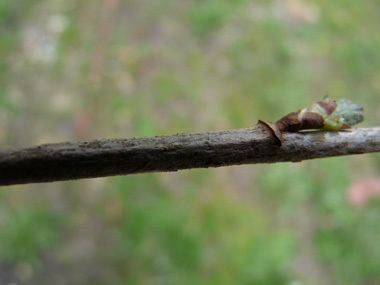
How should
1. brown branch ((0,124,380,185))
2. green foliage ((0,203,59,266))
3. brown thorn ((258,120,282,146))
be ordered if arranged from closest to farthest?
1. brown branch ((0,124,380,185))
2. brown thorn ((258,120,282,146))
3. green foliage ((0,203,59,266))

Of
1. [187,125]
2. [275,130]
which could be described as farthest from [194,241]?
[275,130]

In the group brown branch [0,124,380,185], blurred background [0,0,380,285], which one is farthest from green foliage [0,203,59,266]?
brown branch [0,124,380,185]

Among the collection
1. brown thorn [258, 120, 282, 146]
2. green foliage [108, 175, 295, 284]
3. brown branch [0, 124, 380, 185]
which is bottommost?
brown branch [0, 124, 380, 185]

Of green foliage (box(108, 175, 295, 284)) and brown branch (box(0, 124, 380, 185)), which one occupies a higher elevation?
green foliage (box(108, 175, 295, 284))

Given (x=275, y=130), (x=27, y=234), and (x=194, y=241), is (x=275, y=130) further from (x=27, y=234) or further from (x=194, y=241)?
(x=27, y=234)

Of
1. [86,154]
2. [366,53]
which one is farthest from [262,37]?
[86,154]

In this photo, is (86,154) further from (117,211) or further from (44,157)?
(117,211)

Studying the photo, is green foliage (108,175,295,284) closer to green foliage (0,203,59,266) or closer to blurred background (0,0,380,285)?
blurred background (0,0,380,285)
